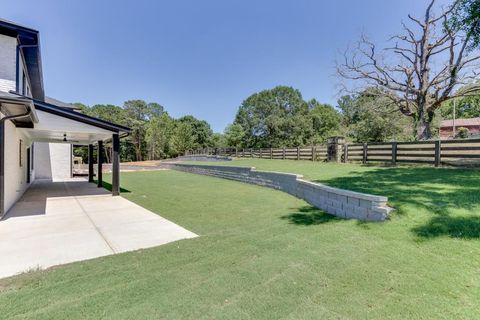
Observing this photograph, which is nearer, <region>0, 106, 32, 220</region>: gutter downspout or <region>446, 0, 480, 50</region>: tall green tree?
<region>446, 0, 480, 50</region>: tall green tree

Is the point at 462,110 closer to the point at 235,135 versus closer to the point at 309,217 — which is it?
the point at 235,135

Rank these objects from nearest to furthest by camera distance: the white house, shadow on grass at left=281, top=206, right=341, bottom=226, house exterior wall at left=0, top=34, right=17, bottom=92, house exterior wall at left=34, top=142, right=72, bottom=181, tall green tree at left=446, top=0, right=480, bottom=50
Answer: shadow on grass at left=281, top=206, right=341, bottom=226, tall green tree at left=446, top=0, right=480, bottom=50, the white house, house exterior wall at left=0, top=34, right=17, bottom=92, house exterior wall at left=34, top=142, right=72, bottom=181

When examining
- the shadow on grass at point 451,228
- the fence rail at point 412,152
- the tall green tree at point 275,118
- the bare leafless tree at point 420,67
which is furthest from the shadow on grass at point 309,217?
the tall green tree at point 275,118

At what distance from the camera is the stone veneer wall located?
14.6 ft

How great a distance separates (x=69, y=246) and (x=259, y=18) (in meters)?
16.9

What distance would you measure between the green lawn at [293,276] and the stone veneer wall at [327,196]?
318mm

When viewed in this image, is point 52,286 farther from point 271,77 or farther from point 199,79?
point 271,77

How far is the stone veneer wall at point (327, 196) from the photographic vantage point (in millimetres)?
4459

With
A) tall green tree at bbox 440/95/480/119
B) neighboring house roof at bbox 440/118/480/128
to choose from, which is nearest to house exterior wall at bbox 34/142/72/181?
neighboring house roof at bbox 440/118/480/128

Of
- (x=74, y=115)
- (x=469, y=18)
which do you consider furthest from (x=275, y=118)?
(x=469, y=18)

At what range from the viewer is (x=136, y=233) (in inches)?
189

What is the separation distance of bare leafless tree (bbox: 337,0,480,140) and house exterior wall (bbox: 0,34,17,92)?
58.2 ft

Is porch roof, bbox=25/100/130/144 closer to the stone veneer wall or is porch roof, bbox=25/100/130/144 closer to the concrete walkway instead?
the concrete walkway

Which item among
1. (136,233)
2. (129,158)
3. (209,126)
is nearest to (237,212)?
(136,233)
